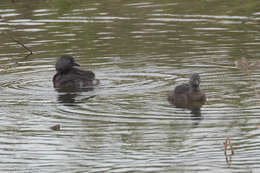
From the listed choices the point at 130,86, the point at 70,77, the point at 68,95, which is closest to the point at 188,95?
the point at 130,86

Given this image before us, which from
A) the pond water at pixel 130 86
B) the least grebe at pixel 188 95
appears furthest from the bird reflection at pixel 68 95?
the least grebe at pixel 188 95

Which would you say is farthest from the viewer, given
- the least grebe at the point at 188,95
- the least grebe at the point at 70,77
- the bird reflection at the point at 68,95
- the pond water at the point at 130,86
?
the least grebe at the point at 70,77

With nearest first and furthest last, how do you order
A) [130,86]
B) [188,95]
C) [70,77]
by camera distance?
[188,95] < [130,86] < [70,77]

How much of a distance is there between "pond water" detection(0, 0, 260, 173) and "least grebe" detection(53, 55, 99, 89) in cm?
26

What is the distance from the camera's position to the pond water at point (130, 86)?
9906 mm

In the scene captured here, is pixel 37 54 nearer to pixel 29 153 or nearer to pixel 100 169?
pixel 29 153

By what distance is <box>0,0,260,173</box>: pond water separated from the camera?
991cm

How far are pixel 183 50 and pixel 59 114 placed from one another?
5.73m

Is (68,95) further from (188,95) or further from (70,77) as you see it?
(188,95)

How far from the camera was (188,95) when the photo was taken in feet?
43.5

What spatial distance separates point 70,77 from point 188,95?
10.6 feet

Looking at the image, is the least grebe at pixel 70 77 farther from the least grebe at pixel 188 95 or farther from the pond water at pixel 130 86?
the least grebe at pixel 188 95

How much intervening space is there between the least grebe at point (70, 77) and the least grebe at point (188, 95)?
2.31 meters

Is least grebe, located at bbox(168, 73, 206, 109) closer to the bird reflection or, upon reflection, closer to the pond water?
the pond water
